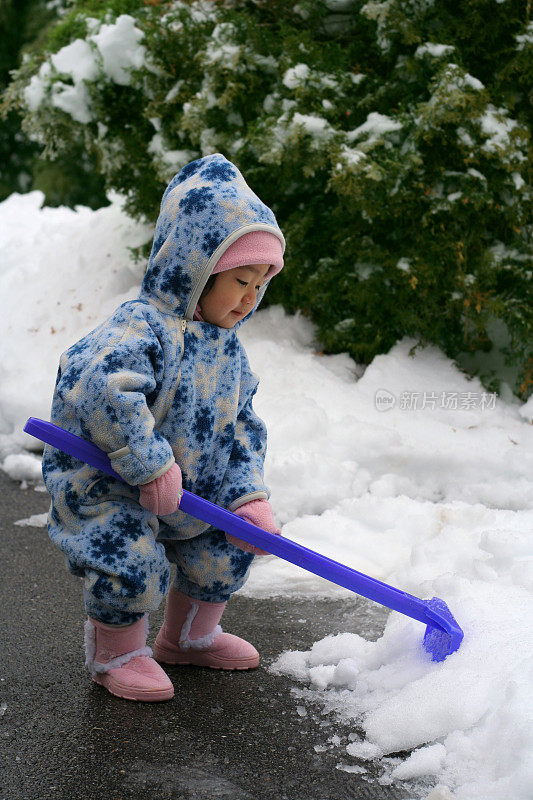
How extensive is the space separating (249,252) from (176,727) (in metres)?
1.18

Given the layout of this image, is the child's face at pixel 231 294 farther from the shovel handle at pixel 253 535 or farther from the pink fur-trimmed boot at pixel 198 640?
the pink fur-trimmed boot at pixel 198 640

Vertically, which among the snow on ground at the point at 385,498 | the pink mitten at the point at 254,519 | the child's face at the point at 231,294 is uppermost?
the child's face at the point at 231,294

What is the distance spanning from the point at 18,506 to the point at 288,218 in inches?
81.5

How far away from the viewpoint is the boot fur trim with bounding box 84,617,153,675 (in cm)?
229

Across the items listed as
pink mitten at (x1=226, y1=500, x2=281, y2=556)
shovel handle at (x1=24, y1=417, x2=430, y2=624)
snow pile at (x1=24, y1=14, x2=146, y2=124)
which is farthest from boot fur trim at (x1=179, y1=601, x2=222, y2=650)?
snow pile at (x1=24, y1=14, x2=146, y2=124)

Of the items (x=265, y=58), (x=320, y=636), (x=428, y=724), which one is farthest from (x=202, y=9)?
(x=428, y=724)

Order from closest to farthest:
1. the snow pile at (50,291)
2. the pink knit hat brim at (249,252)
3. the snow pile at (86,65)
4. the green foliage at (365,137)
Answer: the pink knit hat brim at (249,252) < the green foliage at (365,137) < the snow pile at (50,291) < the snow pile at (86,65)

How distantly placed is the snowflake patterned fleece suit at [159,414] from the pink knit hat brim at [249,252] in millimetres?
25

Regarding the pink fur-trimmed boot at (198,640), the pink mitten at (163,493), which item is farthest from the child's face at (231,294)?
the pink fur-trimmed boot at (198,640)

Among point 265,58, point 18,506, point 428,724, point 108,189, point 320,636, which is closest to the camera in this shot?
point 428,724

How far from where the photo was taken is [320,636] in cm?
270

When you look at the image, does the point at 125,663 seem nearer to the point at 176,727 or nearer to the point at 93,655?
the point at 93,655

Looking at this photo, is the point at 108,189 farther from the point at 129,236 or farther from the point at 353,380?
the point at 353,380

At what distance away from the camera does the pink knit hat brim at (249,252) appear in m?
2.21
